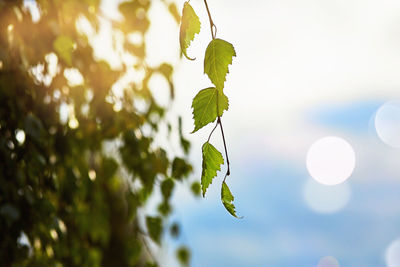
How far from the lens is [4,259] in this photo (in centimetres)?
130

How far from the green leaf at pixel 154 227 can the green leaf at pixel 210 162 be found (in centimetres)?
90

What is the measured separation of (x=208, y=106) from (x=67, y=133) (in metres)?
0.90

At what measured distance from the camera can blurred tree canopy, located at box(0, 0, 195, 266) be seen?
4.33 feet

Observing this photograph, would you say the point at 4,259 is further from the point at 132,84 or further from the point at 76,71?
the point at 132,84

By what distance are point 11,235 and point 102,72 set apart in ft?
1.96

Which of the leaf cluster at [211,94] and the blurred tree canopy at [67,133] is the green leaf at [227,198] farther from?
the blurred tree canopy at [67,133]

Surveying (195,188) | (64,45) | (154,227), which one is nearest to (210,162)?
(64,45)

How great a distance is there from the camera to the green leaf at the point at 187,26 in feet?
2.09

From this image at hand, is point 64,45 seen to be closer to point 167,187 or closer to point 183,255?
point 167,187

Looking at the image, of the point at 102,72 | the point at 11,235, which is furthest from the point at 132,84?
the point at 11,235

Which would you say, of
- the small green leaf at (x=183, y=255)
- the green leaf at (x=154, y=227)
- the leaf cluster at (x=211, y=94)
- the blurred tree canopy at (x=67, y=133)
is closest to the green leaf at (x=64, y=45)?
the blurred tree canopy at (x=67, y=133)

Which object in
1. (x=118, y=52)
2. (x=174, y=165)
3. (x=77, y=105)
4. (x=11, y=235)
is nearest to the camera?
(x=11, y=235)

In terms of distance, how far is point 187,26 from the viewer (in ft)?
2.12

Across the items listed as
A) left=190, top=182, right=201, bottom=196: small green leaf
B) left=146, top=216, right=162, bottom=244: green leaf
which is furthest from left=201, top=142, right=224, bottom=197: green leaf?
left=190, top=182, right=201, bottom=196: small green leaf
